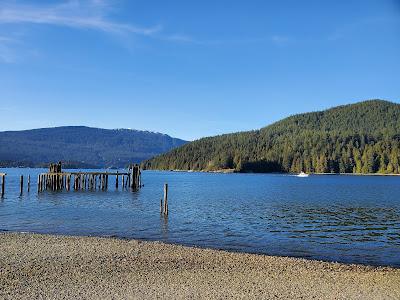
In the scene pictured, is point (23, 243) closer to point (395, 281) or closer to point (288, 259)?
point (288, 259)

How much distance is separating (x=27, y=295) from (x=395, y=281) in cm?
1384

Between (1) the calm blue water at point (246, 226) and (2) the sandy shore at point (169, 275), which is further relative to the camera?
(1) the calm blue water at point (246, 226)

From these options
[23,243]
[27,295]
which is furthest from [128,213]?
[27,295]

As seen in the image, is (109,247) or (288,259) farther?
(109,247)

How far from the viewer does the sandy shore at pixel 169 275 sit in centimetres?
1471

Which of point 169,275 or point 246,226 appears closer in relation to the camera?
point 169,275

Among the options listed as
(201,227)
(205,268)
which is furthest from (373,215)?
(205,268)

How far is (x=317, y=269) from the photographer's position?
18953mm

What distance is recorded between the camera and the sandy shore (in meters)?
14.7

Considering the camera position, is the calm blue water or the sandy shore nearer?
the sandy shore

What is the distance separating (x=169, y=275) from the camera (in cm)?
1727

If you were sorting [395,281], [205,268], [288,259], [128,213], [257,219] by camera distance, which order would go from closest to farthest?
[395,281] < [205,268] < [288,259] < [257,219] < [128,213]

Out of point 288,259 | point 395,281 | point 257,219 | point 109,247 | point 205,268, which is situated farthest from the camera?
point 257,219

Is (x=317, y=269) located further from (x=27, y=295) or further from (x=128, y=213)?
(x=128, y=213)
